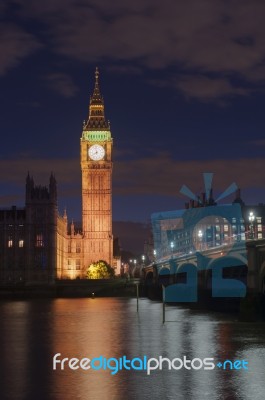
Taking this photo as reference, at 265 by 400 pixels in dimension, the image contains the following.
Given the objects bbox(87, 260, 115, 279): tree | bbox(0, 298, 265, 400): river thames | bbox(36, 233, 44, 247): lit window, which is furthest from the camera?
bbox(87, 260, 115, 279): tree

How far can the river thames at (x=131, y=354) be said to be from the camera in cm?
2862

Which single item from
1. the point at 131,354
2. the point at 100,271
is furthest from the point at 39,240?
the point at 131,354

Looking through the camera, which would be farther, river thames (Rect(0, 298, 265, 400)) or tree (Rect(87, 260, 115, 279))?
tree (Rect(87, 260, 115, 279))

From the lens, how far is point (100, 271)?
186 meters

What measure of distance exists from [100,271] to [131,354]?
146144mm

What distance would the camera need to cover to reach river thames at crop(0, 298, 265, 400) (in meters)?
28.6

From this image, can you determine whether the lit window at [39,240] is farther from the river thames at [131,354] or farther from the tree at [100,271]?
the river thames at [131,354]

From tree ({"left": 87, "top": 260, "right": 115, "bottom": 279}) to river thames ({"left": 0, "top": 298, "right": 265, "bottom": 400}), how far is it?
115 m

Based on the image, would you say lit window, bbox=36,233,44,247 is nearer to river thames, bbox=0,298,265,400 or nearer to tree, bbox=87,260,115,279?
tree, bbox=87,260,115,279

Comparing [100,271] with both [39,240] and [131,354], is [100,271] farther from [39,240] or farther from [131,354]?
[131,354]

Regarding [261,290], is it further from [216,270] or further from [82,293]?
[82,293]

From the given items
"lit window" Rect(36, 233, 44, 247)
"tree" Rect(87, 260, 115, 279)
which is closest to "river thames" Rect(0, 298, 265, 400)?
"lit window" Rect(36, 233, 44, 247)

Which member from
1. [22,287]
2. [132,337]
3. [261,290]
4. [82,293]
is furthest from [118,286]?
[132,337]

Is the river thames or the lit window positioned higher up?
the lit window
